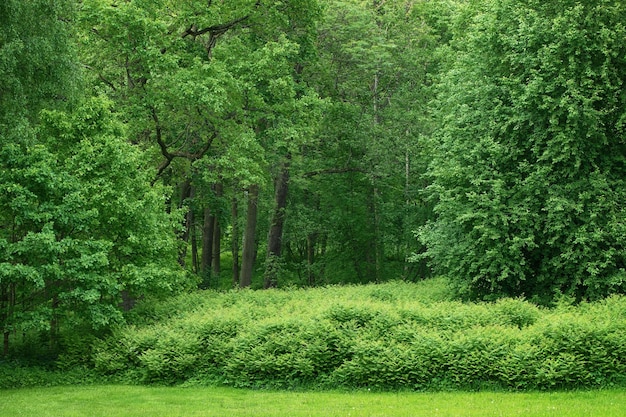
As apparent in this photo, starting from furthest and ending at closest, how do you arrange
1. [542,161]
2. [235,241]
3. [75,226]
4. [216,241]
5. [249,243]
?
1. [235,241]
2. [216,241]
3. [249,243]
4. [542,161]
5. [75,226]

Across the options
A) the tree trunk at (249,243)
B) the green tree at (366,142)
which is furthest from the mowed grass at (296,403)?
the green tree at (366,142)

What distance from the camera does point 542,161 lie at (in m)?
19.8

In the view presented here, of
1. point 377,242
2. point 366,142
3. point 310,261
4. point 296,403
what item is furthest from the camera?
point 310,261

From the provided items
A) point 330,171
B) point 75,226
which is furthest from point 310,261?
point 75,226

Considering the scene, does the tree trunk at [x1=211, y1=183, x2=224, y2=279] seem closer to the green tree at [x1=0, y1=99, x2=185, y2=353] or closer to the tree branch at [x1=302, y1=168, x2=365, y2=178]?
the tree branch at [x1=302, y1=168, x2=365, y2=178]

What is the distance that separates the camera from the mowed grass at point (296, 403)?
11609mm

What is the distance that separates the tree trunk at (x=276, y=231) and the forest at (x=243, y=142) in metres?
0.11

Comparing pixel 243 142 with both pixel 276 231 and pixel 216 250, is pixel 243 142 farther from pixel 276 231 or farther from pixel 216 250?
pixel 216 250

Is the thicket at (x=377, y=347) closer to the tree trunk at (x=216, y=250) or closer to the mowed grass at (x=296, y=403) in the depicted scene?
the mowed grass at (x=296, y=403)

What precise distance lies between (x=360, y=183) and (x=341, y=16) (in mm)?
7937

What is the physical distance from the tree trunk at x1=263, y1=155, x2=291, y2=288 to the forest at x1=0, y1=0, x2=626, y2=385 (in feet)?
0.37

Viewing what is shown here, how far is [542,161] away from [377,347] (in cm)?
861

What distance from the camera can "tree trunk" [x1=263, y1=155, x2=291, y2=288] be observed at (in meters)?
30.1

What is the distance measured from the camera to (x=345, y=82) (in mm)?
31719
